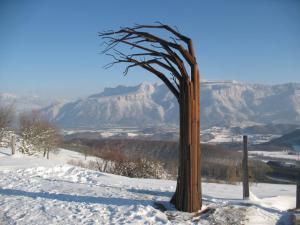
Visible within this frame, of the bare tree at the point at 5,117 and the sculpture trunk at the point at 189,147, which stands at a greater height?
the bare tree at the point at 5,117

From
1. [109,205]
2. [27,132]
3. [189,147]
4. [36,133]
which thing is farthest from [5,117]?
[189,147]

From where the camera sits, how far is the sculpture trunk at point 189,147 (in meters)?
11.3

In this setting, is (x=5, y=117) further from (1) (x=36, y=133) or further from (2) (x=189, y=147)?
(2) (x=189, y=147)

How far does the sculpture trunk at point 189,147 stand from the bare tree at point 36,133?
131 ft

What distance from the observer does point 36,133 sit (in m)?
56.5

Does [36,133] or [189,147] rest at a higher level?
[36,133]

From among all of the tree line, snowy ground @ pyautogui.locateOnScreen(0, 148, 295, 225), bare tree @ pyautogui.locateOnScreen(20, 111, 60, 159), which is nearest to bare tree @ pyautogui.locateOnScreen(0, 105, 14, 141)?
the tree line

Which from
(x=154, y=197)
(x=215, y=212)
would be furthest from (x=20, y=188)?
(x=215, y=212)

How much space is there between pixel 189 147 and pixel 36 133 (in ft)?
159

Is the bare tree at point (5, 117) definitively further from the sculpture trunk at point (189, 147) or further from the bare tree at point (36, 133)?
the sculpture trunk at point (189, 147)

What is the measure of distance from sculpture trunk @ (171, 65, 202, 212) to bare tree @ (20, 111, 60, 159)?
131 ft

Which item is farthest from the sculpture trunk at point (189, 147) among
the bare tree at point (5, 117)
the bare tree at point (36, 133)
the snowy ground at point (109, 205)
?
the bare tree at point (36, 133)

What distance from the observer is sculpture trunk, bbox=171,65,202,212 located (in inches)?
444

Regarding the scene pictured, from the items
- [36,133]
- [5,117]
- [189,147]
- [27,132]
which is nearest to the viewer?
[189,147]
